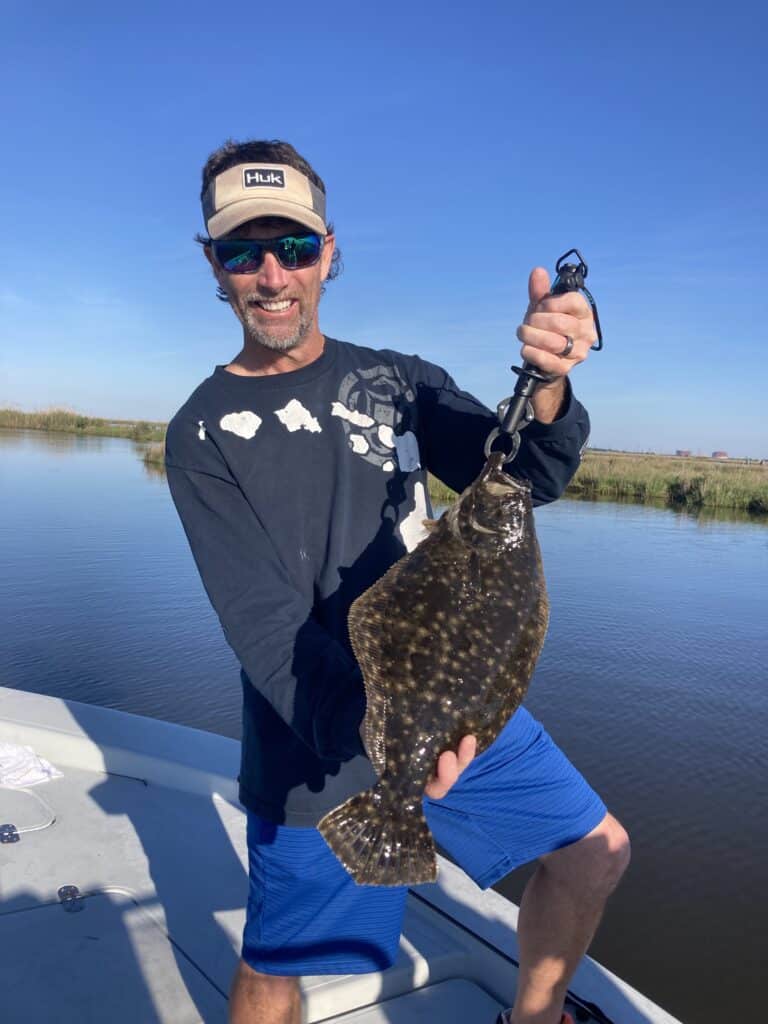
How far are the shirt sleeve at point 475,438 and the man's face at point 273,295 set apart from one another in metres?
0.63

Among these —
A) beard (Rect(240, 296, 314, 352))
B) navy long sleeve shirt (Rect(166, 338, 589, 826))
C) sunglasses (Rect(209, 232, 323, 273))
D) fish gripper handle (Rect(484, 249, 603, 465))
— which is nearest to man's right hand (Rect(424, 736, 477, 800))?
navy long sleeve shirt (Rect(166, 338, 589, 826))

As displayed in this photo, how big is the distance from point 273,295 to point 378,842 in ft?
7.08

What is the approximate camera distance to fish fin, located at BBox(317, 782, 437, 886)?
2.26m

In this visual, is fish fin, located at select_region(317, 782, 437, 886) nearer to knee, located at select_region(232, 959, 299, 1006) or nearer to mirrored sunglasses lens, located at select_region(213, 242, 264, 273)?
knee, located at select_region(232, 959, 299, 1006)

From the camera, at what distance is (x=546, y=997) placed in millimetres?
2846

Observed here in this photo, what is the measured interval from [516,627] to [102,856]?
3256 mm

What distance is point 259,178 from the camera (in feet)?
9.65

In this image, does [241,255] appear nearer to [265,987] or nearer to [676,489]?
[265,987]

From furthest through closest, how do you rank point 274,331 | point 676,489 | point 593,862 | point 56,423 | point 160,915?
point 56,423, point 676,489, point 160,915, point 274,331, point 593,862

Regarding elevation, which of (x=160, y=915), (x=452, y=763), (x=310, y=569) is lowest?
(x=160, y=915)

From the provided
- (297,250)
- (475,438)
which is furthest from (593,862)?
(297,250)

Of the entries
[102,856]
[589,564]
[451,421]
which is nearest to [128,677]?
[102,856]

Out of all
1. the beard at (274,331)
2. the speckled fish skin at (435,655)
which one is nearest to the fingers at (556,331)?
the speckled fish skin at (435,655)

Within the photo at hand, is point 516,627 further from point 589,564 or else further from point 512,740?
point 589,564
